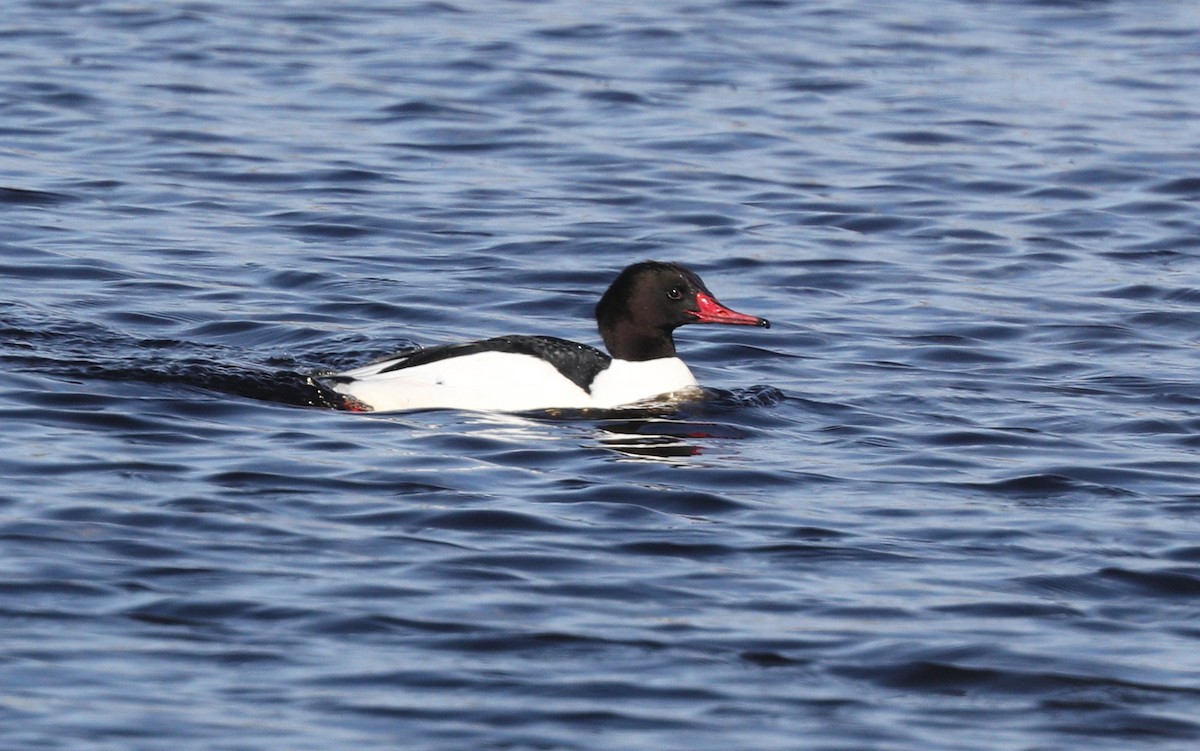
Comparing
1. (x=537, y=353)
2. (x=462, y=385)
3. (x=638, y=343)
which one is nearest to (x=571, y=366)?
(x=537, y=353)

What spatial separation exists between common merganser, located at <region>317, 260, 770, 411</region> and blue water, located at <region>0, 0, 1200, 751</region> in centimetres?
14

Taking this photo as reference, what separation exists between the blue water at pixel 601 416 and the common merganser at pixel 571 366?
14cm

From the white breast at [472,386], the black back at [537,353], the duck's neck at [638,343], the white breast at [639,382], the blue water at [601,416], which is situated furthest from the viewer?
the duck's neck at [638,343]

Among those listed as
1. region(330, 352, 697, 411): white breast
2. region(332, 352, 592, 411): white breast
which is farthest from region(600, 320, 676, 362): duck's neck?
region(332, 352, 592, 411): white breast

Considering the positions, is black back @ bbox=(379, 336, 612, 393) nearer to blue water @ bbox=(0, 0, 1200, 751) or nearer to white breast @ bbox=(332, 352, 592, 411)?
white breast @ bbox=(332, 352, 592, 411)

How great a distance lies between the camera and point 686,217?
50.7 feet

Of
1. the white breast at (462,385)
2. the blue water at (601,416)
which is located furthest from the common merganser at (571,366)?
the blue water at (601,416)

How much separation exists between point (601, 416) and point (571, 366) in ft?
0.98

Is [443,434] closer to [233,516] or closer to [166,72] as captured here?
[233,516]

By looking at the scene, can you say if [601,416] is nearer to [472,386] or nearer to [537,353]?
[537,353]

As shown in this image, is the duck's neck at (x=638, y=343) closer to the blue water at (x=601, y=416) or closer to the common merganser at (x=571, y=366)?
the common merganser at (x=571, y=366)

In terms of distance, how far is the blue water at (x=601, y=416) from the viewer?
7.03 metres

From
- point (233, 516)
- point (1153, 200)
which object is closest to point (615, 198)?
point (1153, 200)

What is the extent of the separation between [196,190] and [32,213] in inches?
49.5
